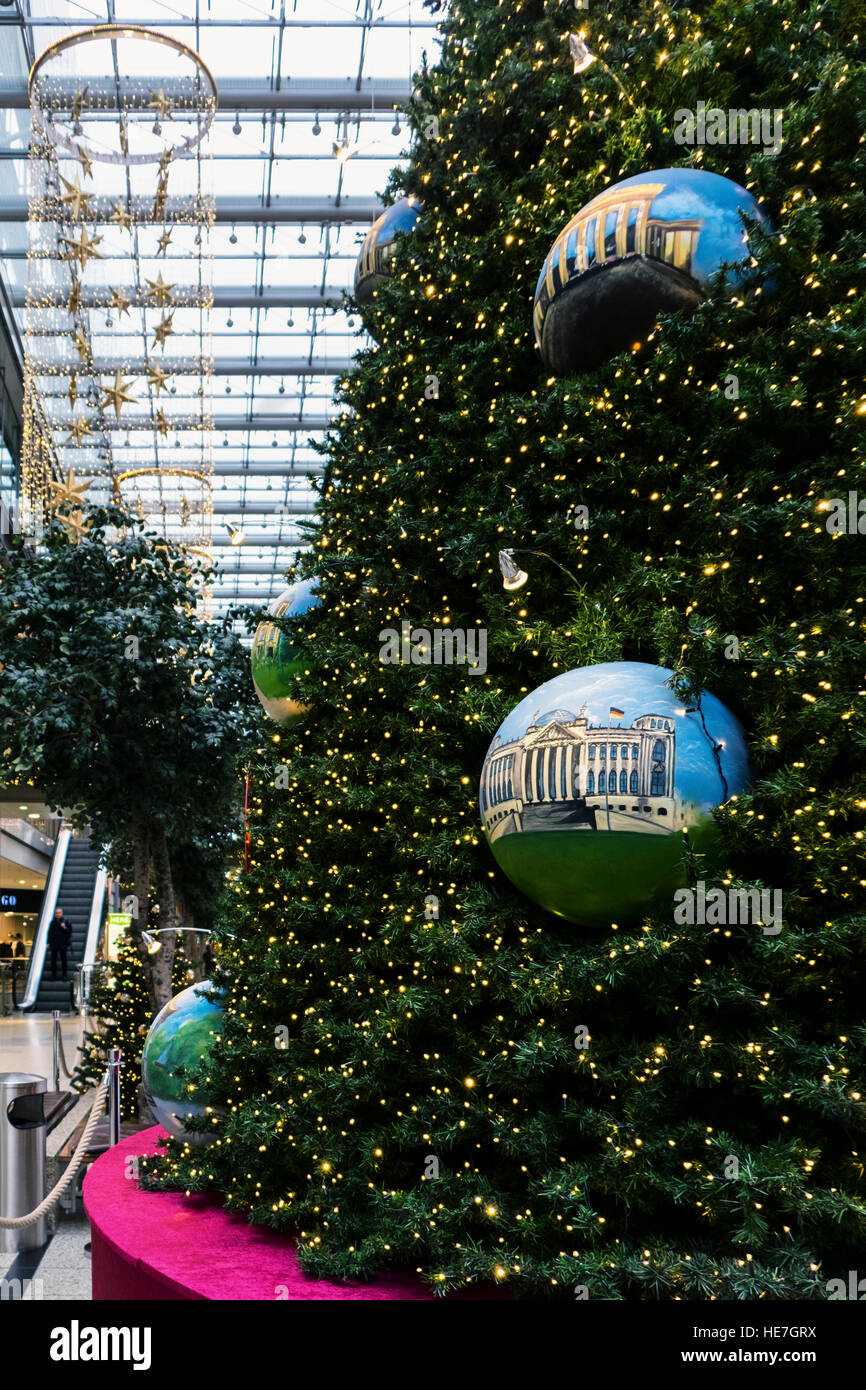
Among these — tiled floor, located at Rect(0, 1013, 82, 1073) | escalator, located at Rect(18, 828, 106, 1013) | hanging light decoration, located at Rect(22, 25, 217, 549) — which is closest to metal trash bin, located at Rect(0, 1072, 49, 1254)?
tiled floor, located at Rect(0, 1013, 82, 1073)

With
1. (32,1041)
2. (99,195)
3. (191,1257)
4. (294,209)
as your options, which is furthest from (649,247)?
(294,209)

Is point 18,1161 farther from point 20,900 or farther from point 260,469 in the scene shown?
point 260,469

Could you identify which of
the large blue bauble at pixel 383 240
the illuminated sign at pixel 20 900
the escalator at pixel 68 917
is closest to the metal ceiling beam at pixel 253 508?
the escalator at pixel 68 917

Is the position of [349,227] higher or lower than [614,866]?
higher

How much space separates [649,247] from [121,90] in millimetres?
8870

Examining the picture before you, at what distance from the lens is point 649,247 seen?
316 centimetres

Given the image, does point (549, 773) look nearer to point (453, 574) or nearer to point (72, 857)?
point (453, 574)

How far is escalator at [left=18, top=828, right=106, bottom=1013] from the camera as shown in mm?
20125

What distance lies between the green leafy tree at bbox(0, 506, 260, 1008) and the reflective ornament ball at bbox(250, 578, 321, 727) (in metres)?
2.73

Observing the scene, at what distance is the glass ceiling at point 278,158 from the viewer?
13.6 metres

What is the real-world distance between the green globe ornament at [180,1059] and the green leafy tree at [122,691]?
3.09 metres
